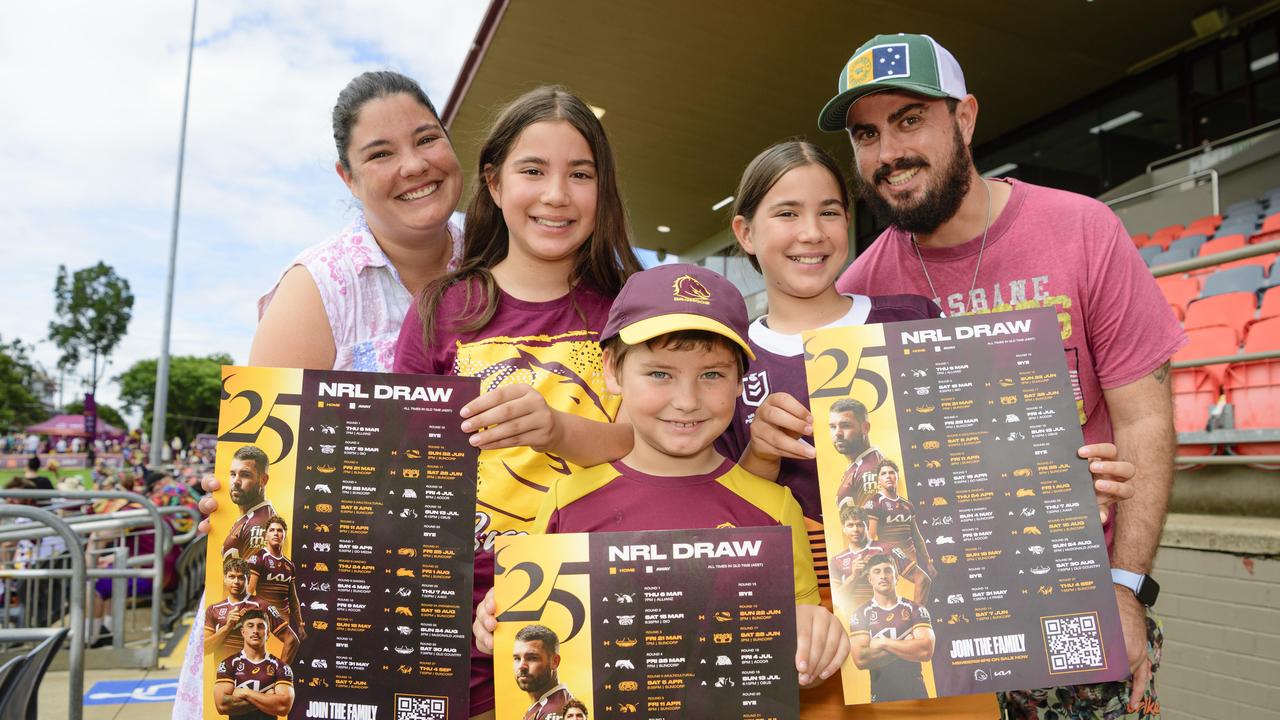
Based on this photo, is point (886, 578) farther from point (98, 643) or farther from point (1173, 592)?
point (98, 643)

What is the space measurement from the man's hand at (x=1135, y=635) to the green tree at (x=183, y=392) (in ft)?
299

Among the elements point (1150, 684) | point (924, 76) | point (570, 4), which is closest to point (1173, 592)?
point (1150, 684)

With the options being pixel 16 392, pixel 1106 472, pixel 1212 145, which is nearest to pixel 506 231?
pixel 1106 472

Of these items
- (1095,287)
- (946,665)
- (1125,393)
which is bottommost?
(946,665)

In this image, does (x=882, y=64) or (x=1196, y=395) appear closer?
(x=882, y=64)

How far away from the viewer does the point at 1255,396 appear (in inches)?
180

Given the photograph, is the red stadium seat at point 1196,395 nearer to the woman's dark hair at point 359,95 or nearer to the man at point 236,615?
the woman's dark hair at point 359,95

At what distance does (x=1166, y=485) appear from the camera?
6.45 ft

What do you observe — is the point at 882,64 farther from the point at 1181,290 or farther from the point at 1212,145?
the point at 1212,145

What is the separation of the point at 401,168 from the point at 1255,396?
4.98 metres

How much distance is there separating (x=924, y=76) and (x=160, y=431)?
965 inches

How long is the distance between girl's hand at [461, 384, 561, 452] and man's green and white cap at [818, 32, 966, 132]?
4.16 ft

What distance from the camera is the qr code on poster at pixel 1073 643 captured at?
1441 millimetres

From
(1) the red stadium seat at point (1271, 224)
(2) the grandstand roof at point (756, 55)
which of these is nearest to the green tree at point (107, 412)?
(2) the grandstand roof at point (756, 55)
